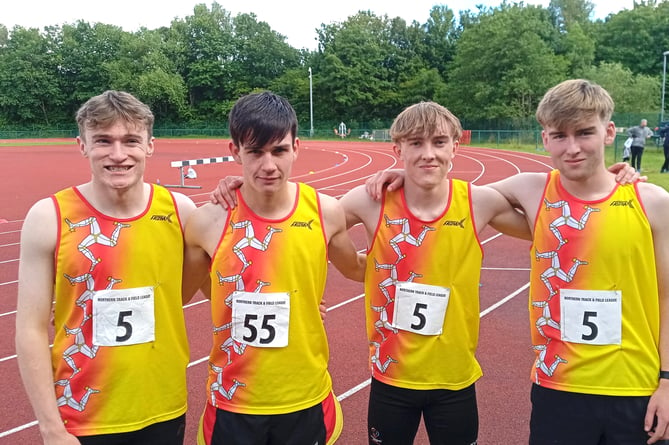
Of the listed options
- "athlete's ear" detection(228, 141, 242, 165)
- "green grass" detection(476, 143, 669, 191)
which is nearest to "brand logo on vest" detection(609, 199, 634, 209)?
"athlete's ear" detection(228, 141, 242, 165)

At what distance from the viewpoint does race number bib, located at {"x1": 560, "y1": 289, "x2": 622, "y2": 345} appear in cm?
216

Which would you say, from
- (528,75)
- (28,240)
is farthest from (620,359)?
(528,75)

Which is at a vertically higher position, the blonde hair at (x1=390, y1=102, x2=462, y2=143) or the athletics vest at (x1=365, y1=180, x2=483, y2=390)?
→ the blonde hair at (x1=390, y1=102, x2=462, y2=143)

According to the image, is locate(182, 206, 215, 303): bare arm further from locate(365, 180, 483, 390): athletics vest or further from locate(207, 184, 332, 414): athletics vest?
locate(365, 180, 483, 390): athletics vest

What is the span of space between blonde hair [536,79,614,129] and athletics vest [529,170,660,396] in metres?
0.34

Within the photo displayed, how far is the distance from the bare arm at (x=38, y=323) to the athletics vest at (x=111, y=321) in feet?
0.15

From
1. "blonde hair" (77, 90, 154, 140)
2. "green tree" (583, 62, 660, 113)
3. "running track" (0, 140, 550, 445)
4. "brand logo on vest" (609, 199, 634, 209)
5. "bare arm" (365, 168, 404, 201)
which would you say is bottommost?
"running track" (0, 140, 550, 445)

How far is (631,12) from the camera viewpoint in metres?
47.2

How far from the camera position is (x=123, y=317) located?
2.07 meters

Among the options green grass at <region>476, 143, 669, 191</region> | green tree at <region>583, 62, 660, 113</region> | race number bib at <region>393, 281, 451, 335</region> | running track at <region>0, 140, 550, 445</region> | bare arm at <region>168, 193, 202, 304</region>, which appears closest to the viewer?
bare arm at <region>168, 193, 202, 304</region>

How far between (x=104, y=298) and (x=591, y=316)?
1952 millimetres

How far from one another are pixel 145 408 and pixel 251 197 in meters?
0.94

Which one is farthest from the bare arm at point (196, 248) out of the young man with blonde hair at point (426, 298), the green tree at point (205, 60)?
the green tree at point (205, 60)

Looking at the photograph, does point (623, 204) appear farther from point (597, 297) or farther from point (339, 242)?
point (339, 242)
